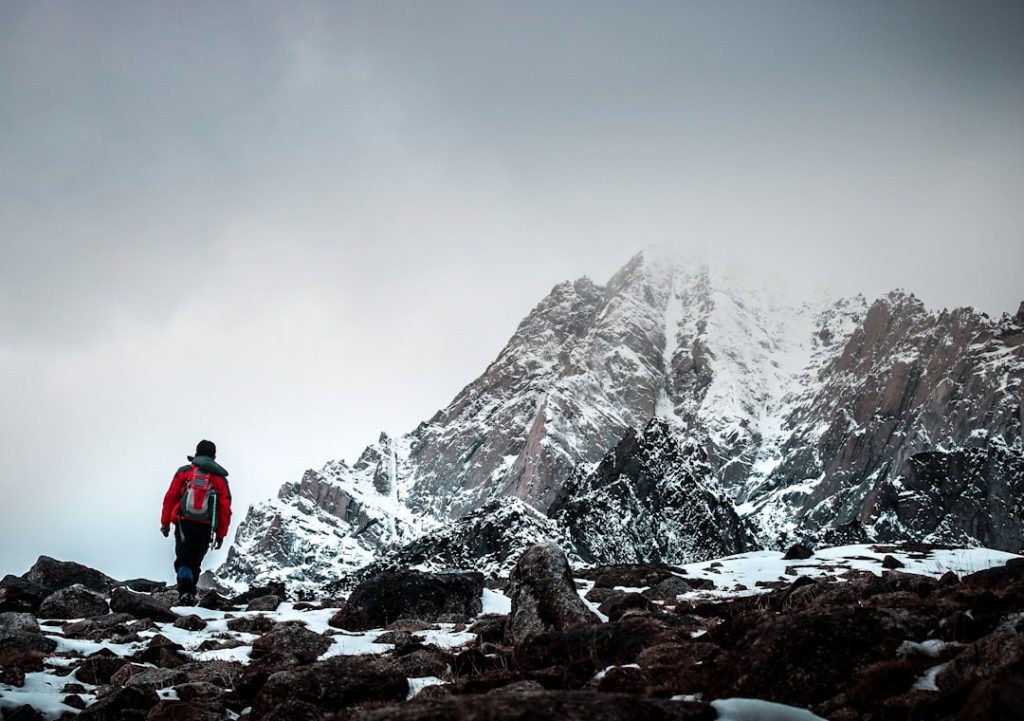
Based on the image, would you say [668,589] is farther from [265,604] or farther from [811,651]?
[811,651]

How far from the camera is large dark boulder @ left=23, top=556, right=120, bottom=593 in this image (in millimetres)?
27625

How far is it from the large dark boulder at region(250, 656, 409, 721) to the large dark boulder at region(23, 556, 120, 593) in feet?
72.1

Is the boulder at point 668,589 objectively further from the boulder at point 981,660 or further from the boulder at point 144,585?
the boulder at point 144,585

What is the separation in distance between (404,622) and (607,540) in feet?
208

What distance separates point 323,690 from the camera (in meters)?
9.58

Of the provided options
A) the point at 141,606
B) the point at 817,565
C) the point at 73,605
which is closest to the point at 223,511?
the point at 141,606

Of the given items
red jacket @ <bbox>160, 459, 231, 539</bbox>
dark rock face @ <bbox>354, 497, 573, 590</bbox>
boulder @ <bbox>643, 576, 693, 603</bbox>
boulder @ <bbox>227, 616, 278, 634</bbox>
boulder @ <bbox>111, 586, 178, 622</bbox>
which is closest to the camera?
boulder @ <bbox>227, 616, 278, 634</bbox>

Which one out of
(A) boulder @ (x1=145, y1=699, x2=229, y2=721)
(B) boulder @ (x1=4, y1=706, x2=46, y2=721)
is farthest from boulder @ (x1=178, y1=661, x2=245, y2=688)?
(B) boulder @ (x1=4, y1=706, x2=46, y2=721)

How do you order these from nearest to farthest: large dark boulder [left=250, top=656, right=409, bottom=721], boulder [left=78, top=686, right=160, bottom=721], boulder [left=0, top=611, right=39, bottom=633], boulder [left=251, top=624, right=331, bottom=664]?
large dark boulder [left=250, top=656, right=409, bottom=721], boulder [left=78, top=686, right=160, bottom=721], boulder [left=251, top=624, right=331, bottom=664], boulder [left=0, top=611, right=39, bottom=633]

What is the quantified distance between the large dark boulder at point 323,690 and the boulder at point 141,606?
1039 centimetres

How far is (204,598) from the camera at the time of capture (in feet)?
71.9

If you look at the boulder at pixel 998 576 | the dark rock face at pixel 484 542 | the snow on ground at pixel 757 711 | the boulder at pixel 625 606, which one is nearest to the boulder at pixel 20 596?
the boulder at pixel 625 606

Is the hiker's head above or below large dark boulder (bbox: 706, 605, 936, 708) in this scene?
above

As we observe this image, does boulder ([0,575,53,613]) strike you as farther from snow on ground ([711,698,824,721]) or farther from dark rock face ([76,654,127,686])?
snow on ground ([711,698,824,721])
